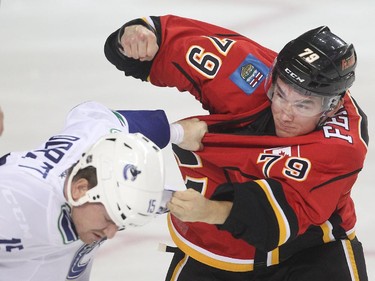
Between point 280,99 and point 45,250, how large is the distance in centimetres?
72

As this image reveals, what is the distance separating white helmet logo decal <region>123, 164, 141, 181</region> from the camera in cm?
181

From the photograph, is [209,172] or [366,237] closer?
[209,172]

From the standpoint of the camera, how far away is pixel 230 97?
7.98 ft

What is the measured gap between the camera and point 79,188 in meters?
1.85

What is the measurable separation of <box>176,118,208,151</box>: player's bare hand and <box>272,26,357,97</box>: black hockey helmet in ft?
0.75

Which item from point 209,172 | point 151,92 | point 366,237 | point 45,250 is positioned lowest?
point 366,237

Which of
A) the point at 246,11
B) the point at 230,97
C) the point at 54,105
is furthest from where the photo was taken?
the point at 246,11

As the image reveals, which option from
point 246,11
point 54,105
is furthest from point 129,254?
point 246,11

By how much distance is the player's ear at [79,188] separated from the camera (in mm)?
1846

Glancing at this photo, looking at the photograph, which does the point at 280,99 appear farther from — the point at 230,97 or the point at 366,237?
the point at 366,237

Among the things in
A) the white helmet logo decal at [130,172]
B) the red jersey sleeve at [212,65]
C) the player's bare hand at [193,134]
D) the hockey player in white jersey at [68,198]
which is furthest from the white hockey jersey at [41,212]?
the red jersey sleeve at [212,65]

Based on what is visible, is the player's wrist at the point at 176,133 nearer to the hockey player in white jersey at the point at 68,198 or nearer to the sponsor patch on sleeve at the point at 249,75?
the sponsor patch on sleeve at the point at 249,75

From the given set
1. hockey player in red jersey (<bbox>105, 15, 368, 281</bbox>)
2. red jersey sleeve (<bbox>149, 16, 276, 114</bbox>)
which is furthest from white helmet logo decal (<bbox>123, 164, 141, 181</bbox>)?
red jersey sleeve (<bbox>149, 16, 276, 114</bbox>)

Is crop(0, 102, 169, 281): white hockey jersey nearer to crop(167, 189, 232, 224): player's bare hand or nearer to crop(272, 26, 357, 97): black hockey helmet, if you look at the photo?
crop(167, 189, 232, 224): player's bare hand
